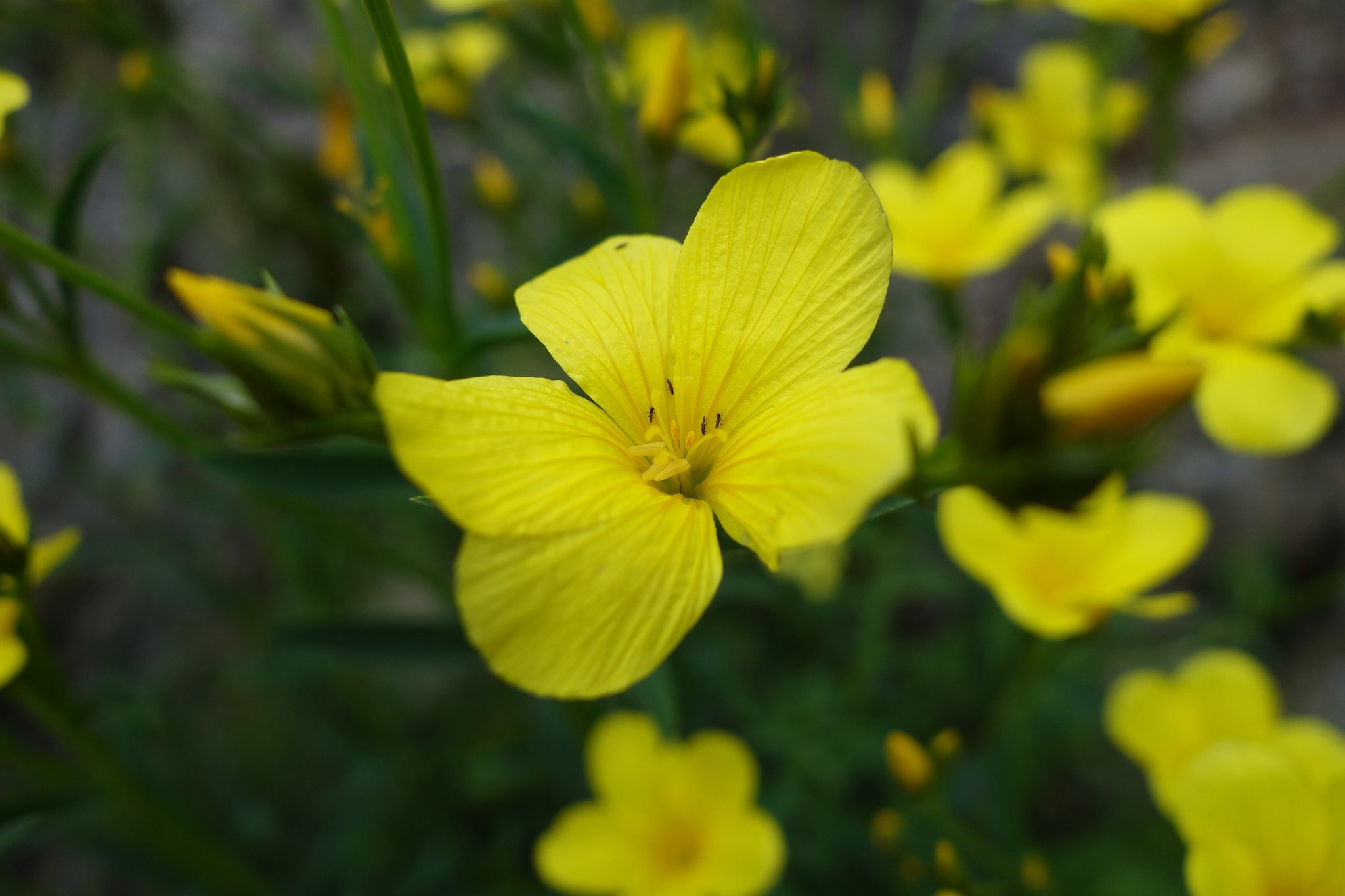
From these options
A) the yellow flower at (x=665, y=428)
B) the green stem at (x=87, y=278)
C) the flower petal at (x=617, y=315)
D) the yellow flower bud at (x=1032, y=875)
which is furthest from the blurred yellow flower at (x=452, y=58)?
the yellow flower bud at (x=1032, y=875)

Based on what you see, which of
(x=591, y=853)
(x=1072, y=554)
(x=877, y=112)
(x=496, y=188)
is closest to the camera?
(x=591, y=853)

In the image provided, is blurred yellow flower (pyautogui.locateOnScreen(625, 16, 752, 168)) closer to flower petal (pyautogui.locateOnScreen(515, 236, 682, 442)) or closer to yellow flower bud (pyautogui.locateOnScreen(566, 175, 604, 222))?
yellow flower bud (pyautogui.locateOnScreen(566, 175, 604, 222))

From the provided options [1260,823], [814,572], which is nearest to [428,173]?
[1260,823]

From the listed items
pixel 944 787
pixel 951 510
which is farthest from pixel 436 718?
pixel 951 510

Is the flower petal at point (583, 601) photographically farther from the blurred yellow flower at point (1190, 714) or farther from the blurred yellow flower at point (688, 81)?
the blurred yellow flower at point (1190, 714)

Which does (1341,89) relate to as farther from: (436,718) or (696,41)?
(436,718)

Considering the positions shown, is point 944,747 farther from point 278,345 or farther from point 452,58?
point 452,58
